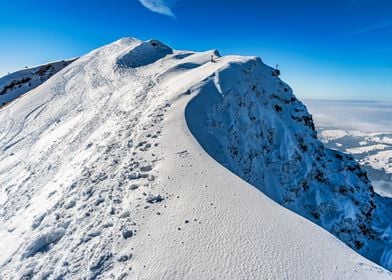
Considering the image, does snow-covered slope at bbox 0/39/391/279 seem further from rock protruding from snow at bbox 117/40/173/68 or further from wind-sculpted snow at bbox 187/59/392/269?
rock protruding from snow at bbox 117/40/173/68

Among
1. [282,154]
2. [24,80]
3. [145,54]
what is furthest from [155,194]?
[24,80]

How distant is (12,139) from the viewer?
1991 cm

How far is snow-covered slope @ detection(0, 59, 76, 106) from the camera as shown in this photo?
42.2 m

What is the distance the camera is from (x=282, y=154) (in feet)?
81.4

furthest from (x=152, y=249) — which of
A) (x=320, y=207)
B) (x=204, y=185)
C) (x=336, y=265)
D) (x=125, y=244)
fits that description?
(x=320, y=207)

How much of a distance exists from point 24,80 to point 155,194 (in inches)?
2037

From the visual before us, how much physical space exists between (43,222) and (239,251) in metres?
5.97

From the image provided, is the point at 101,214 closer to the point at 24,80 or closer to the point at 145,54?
the point at 145,54

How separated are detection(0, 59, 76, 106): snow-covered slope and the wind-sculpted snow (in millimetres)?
38574

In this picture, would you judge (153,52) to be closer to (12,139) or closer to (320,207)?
(12,139)

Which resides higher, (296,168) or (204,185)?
(204,185)

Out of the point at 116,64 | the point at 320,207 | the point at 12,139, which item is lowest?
the point at 320,207

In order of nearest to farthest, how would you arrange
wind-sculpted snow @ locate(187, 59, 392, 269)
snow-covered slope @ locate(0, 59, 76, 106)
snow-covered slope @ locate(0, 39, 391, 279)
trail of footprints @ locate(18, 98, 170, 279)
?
snow-covered slope @ locate(0, 39, 391, 279)
trail of footprints @ locate(18, 98, 170, 279)
wind-sculpted snow @ locate(187, 59, 392, 269)
snow-covered slope @ locate(0, 59, 76, 106)

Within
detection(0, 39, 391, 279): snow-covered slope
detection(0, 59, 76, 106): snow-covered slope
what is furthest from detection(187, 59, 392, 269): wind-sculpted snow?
detection(0, 59, 76, 106): snow-covered slope
